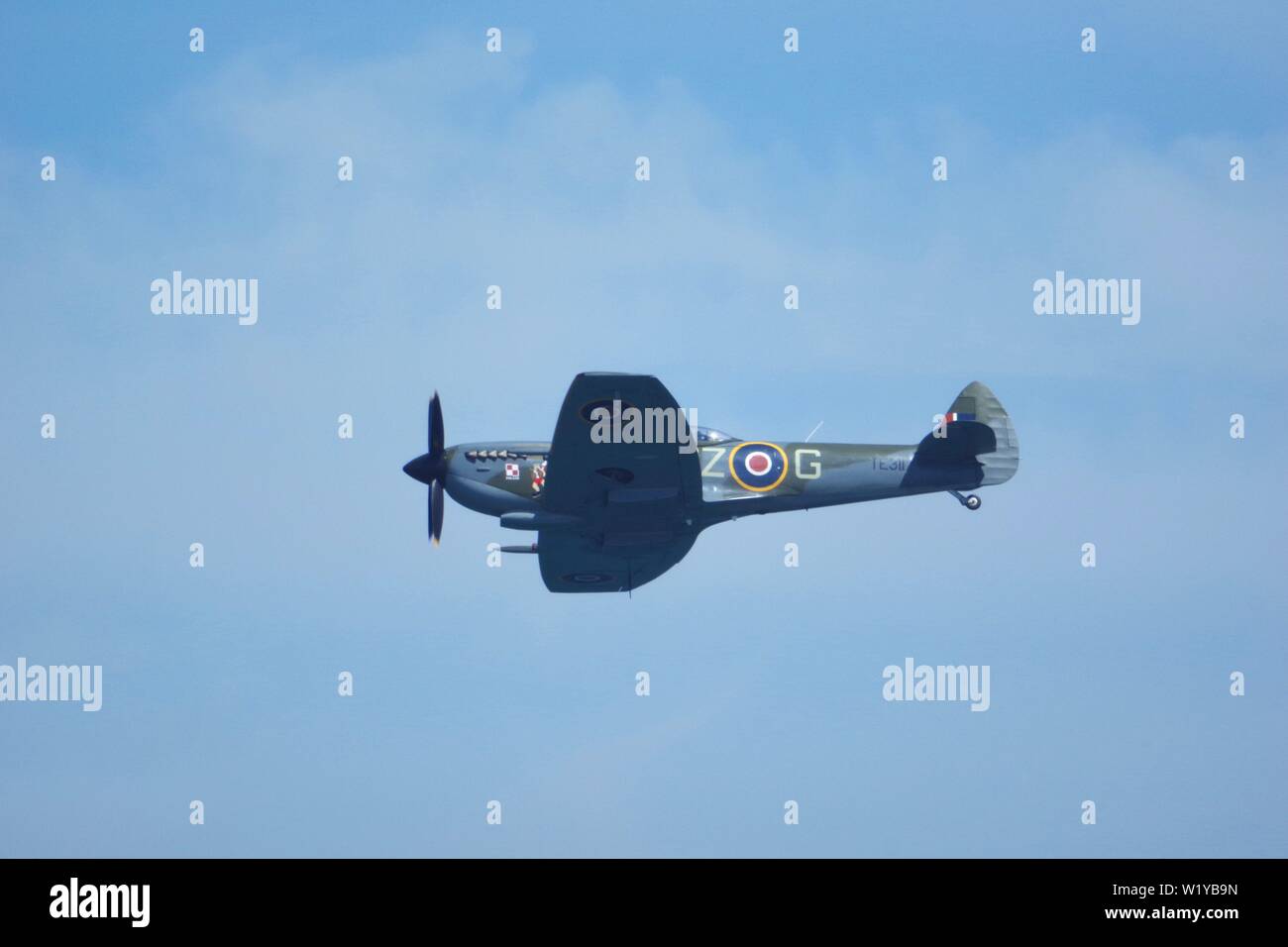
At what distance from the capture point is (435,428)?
100ft

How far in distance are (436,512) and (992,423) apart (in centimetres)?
1101

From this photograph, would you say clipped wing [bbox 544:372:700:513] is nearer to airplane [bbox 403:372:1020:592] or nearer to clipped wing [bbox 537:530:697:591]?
airplane [bbox 403:372:1020:592]

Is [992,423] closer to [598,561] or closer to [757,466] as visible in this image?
[757,466]

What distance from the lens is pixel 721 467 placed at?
29.4 metres

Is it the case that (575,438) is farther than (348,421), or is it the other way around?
(348,421)

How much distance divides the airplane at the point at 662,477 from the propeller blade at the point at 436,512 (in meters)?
0.02

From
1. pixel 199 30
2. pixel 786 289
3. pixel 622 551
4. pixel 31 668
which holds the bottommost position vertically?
pixel 31 668

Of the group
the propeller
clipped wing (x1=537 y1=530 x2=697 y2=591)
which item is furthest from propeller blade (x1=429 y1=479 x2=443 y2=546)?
clipped wing (x1=537 y1=530 x2=697 y2=591)

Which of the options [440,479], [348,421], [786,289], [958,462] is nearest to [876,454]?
[958,462]

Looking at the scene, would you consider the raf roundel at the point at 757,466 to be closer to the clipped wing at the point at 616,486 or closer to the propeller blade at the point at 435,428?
the clipped wing at the point at 616,486

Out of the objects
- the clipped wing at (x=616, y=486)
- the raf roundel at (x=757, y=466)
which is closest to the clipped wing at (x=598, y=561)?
the clipped wing at (x=616, y=486)

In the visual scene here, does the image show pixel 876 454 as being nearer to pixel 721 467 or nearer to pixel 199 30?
pixel 721 467
